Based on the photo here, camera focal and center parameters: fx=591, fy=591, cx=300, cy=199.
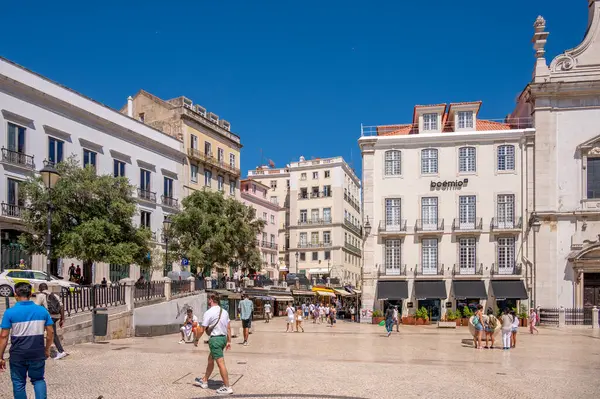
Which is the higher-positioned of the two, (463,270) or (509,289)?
(463,270)

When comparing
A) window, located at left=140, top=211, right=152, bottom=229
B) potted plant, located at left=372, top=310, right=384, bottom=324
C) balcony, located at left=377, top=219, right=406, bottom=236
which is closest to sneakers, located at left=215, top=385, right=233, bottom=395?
potted plant, located at left=372, top=310, right=384, bottom=324

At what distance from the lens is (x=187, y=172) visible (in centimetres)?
4719

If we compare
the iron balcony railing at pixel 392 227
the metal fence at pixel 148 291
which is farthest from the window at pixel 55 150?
the iron balcony railing at pixel 392 227

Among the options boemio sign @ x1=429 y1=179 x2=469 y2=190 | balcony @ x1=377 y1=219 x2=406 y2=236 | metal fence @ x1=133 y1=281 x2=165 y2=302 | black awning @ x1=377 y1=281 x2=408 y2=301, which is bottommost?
black awning @ x1=377 y1=281 x2=408 y2=301

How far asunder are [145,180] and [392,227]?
17773mm

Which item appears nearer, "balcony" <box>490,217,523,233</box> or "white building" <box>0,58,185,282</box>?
"white building" <box>0,58,185,282</box>

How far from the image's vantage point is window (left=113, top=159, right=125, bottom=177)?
3916 centimetres

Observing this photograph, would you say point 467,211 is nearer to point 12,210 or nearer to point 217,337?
point 12,210

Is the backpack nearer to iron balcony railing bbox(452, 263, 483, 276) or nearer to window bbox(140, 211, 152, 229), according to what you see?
window bbox(140, 211, 152, 229)

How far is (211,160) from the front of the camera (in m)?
50.0

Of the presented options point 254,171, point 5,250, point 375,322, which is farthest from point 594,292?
point 254,171

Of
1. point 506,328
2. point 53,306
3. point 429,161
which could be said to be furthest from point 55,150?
point 506,328

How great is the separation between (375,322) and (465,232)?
328 inches

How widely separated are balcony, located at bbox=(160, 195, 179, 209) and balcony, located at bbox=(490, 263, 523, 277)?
2351 cm
